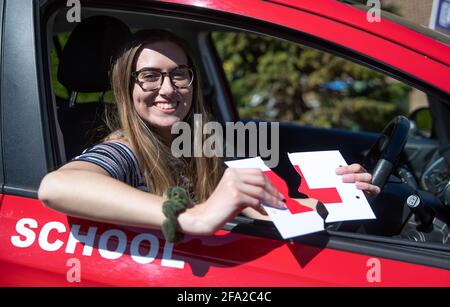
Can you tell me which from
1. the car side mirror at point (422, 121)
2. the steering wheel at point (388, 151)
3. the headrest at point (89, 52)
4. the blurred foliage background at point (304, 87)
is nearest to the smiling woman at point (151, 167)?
the headrest at point (89, 52)

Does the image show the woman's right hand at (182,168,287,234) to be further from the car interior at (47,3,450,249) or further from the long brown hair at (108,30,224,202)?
the long brown hair at (108,30,224,202)

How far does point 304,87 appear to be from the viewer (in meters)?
6.60

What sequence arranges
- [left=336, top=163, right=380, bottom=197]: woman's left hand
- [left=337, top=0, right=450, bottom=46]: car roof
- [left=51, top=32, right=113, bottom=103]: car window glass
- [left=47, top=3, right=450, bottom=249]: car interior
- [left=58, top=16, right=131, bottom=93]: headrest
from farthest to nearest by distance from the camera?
1. [left=51, top=32, right=113, bottom=103]: car window glass
2. [left=58, top=16, right=131, bottom=93]: headrest
3. [left=47, top=3, right=450, bottom=249]: car interior
4. [left=337, top=0, right=450, bottom=46]: car roof
5. [left=336, top=163, right=380, bottom=197]: woman's left hand

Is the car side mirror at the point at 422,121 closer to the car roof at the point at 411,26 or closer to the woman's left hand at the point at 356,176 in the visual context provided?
the car roof at the point at 411,26

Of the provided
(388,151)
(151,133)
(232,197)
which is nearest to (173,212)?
(232,197)

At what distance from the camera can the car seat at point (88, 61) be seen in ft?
6.59

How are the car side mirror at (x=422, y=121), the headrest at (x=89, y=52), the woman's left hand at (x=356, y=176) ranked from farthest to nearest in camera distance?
the car side mirror at (x=422, y=121), the headrest at (x=89, y=52), the woman's left hand at (x=356, y=176)

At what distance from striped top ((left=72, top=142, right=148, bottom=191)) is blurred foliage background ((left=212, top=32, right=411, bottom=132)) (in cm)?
465

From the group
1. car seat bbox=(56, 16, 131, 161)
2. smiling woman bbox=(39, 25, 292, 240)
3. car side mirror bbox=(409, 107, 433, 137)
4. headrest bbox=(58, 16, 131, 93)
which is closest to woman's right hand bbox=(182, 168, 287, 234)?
smiling woman bbox=(39, 25, 292, 240)

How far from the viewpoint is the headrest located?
79.0 inches

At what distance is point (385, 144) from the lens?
203cm

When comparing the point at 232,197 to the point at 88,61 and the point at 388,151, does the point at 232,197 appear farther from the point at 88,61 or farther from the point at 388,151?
the point at 88,61

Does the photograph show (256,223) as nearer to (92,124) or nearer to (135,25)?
(92,124)
